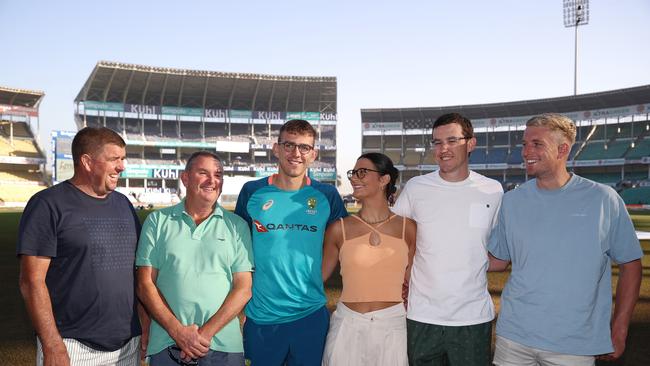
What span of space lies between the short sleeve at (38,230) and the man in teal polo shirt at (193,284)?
547 millimetres

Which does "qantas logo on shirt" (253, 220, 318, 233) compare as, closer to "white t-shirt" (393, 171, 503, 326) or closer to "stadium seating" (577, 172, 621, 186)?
"white t-shirt" (393, 171, 503, 326)

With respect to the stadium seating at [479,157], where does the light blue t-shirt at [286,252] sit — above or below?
below

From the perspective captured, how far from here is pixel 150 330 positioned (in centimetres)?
321

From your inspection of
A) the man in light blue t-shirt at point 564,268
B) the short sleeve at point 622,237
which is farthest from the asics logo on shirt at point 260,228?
the short sleeve at point 622,237

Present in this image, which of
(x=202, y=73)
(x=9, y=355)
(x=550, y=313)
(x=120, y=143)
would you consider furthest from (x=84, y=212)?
(x=202, y=73)

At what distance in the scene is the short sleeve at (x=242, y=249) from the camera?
3225 mm

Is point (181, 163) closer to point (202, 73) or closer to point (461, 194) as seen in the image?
point (202, 73)

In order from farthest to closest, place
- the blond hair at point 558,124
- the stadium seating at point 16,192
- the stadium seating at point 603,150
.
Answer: the stadium seating at point 603,150, the stadium seating at point 16,192, the blond hair at point 558,124

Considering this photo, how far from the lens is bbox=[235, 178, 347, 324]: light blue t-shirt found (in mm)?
3363

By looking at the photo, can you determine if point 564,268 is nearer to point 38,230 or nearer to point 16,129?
point 38,230

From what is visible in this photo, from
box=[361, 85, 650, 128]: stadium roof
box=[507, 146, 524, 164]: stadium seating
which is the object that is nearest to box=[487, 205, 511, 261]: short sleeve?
box=[361, 85, 650, 128]: stadium roof

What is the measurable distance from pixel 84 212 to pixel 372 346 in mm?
2201

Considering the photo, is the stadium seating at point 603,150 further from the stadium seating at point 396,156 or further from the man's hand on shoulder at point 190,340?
the man's hand on shoulder at point 190,340

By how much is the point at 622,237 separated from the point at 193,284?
293cm
